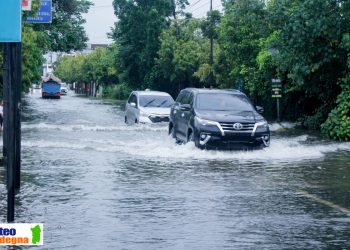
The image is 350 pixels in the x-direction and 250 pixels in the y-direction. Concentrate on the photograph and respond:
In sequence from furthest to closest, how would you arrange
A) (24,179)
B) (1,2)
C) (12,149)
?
(24,179), (12,149), (1,2)

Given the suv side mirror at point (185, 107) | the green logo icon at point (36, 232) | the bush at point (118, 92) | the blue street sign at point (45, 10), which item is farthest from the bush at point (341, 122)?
the bush at point (118, 92)

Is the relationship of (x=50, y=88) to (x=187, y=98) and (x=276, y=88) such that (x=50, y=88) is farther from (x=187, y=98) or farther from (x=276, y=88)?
(x=187, y=98)

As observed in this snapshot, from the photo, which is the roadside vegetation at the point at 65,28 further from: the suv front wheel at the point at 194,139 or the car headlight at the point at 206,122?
the car headlight at the point at 206,122

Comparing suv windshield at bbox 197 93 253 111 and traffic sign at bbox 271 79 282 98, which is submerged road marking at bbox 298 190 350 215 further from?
traffic sign at bbox 271 79 282 98

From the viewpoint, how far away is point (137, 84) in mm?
68250

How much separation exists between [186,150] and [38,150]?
13.4ft

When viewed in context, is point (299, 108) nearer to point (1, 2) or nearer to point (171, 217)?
point (171, 217)

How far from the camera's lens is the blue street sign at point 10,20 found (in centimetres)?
659

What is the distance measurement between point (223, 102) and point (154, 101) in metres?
9.20

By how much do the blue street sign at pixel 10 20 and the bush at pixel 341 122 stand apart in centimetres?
1693

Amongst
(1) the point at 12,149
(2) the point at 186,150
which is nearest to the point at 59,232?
(1) the point at 12,149

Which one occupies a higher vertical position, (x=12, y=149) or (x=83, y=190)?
(x=12, y=149)

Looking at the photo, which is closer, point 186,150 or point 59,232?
point 59,232

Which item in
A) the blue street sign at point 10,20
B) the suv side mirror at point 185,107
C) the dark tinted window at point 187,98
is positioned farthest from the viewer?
the dark tinted window at point 187,98
